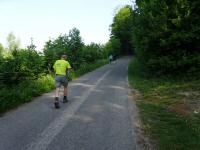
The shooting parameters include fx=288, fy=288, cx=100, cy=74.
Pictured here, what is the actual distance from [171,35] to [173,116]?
36.3 feet

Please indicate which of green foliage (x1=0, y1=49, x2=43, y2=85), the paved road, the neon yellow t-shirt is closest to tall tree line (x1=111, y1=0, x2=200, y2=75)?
green foliage (x1=0, y1=49, x2=43, y2=85)

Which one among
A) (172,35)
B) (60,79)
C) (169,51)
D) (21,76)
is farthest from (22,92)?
(169,51)

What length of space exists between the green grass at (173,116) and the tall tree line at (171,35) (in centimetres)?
344

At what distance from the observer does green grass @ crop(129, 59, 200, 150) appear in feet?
22.2

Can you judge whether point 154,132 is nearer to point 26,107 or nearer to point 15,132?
point 15,132

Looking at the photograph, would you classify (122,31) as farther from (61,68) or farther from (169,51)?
(61,68)

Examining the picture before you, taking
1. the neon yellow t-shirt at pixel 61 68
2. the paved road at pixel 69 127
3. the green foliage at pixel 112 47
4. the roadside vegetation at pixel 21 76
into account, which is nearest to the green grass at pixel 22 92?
the roadside vegetation at pixel 21 76

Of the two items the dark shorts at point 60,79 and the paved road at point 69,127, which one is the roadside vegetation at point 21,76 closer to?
the paved road at point 69,127

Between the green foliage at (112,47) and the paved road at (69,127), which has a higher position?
the green foliage at (112,47)

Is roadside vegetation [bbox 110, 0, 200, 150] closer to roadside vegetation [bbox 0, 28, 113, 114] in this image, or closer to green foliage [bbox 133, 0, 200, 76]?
green foliage [bbox 133, 0, 200, 76]

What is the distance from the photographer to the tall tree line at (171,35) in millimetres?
19391

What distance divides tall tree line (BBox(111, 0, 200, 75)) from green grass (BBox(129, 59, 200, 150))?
136 inches

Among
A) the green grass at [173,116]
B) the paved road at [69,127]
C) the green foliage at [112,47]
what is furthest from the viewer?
the green foliage at [112,47]

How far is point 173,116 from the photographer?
9680 millimetres
